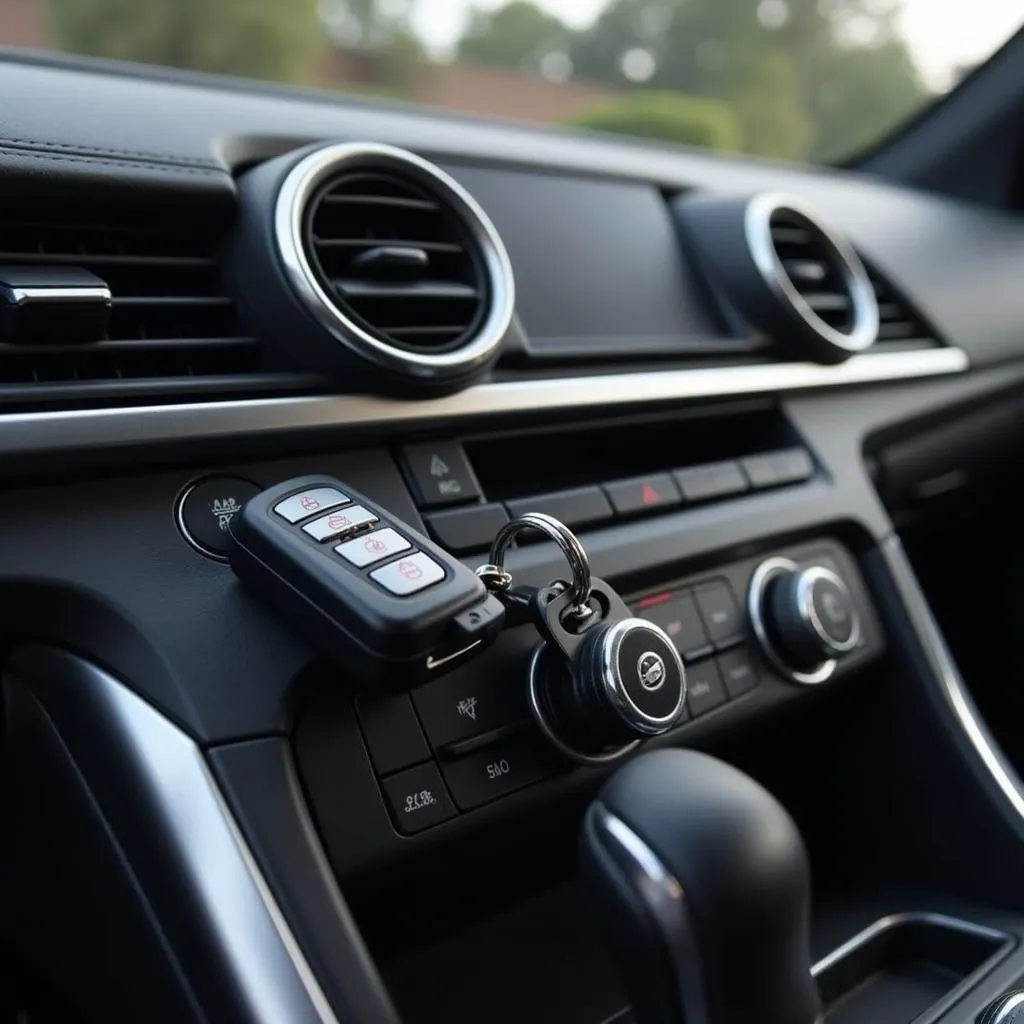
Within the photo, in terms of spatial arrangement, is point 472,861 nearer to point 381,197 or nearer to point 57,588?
point 57,588

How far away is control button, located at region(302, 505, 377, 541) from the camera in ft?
2.31

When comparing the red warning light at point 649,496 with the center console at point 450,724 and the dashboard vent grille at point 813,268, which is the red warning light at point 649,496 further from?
the dashboard vent grille at point 813,268

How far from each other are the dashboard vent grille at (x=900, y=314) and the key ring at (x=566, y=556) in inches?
34.7

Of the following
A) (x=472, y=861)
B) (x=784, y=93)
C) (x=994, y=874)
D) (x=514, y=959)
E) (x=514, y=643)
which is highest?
(x=784, y=93)

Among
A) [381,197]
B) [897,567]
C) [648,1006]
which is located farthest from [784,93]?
[648,1006]

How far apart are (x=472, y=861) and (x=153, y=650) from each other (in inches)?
11.5

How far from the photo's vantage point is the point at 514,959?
98 centimetres

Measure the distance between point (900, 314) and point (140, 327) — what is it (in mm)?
1075

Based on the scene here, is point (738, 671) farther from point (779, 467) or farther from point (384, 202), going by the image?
point (384, 202)

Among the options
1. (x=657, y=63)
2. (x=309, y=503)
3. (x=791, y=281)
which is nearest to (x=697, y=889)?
(x=309, y=503)

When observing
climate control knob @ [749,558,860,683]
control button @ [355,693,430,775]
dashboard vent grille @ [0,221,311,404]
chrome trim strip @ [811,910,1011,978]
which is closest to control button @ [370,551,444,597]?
control button @ [355,693,430,775]

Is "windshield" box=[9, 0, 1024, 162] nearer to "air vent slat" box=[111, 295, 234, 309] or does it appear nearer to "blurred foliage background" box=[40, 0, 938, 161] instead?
"blurred foliage background" box=[40, 0, 938, 161]

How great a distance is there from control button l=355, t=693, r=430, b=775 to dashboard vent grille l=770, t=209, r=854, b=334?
767 mm

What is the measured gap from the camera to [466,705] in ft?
2.62
